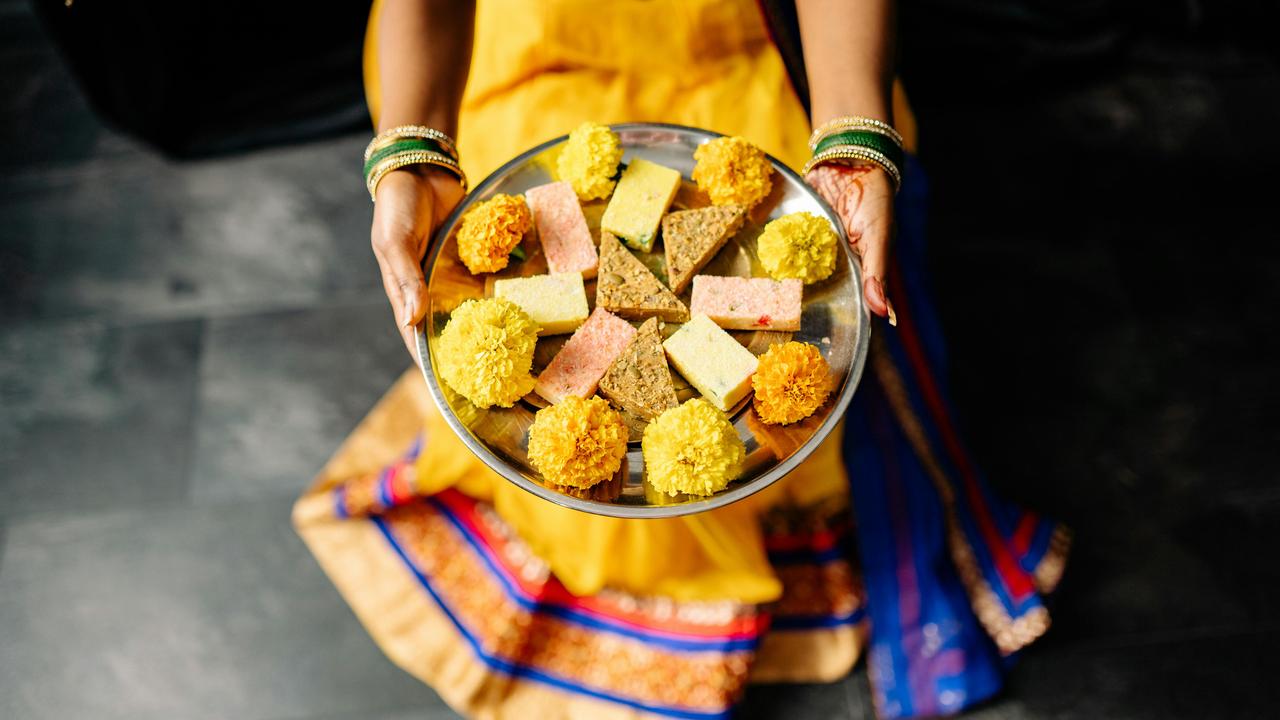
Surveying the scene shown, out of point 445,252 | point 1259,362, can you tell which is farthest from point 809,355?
point 1259,362

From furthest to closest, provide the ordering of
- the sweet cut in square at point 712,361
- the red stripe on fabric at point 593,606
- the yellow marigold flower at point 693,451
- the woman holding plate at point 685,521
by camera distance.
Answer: the red stripe on fabric at point 593,606 < the woman holding plate at point 685,521 < the sweet cut in square at point 712,361 < the yellow marigold flower at point 693,451

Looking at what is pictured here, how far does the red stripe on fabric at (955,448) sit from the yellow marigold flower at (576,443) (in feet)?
2.53

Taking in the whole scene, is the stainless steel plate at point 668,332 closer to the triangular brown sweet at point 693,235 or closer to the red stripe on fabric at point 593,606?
the triangular brown sweet at point 693,235

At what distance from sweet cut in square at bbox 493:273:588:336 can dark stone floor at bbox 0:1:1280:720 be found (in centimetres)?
90

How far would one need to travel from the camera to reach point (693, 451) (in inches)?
37.1

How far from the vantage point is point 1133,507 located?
1729 mm

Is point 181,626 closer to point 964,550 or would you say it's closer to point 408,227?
point 408,227

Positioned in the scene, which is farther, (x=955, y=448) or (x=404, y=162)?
(x=955, y=448)

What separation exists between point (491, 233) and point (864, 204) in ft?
1.67

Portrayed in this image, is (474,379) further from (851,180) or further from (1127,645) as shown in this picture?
(1127,645)

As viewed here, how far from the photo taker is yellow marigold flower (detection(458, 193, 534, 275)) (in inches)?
42.5

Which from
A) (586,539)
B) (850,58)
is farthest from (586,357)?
(850,58)

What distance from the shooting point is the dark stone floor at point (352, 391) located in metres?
1.63

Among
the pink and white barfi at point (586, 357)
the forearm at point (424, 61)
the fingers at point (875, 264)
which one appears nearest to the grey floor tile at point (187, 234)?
the forearm at point (424, 61)
